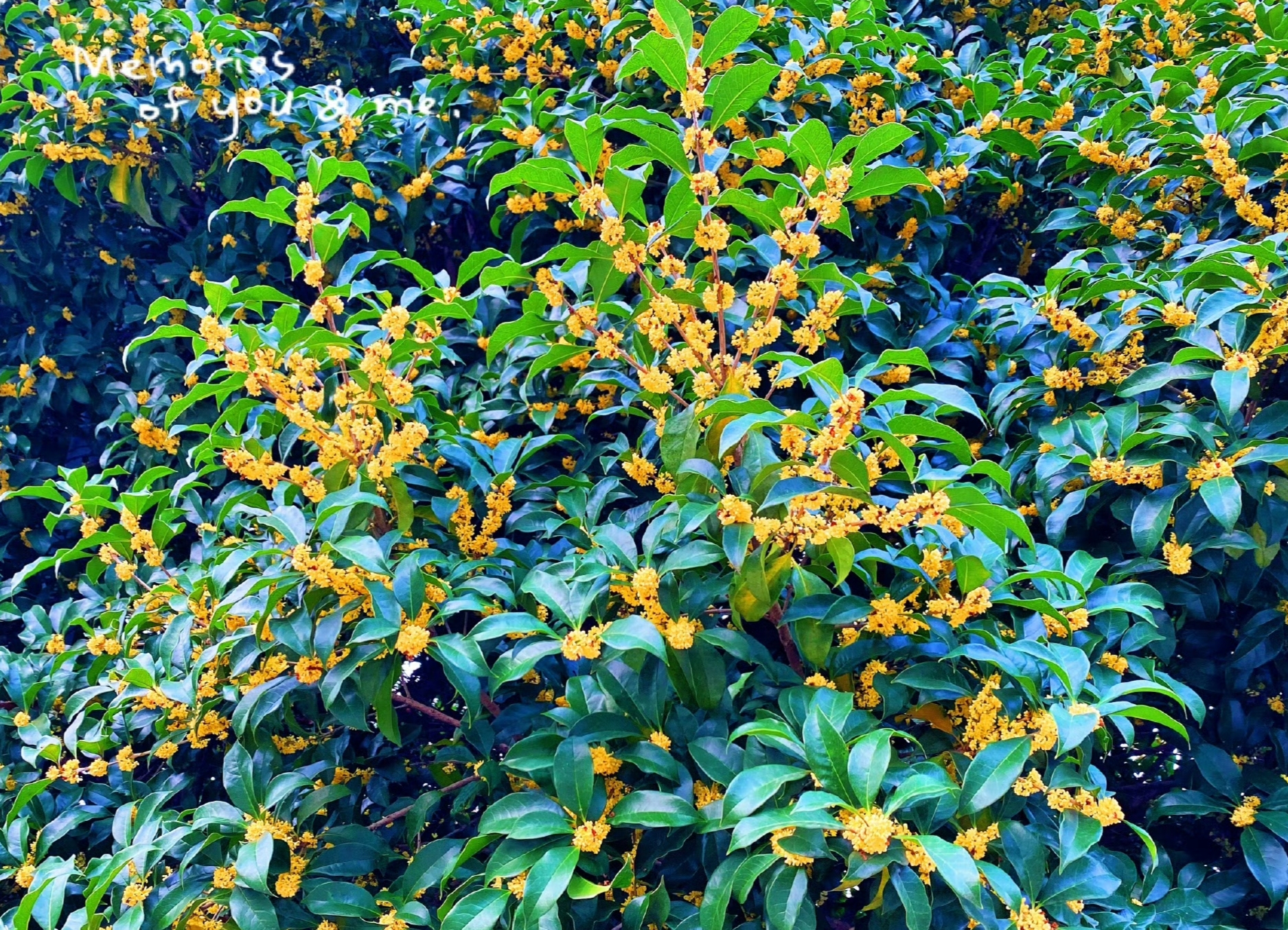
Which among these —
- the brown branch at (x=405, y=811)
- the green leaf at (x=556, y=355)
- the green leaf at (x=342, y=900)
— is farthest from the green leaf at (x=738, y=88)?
the green leaf at (x=342, y=900)

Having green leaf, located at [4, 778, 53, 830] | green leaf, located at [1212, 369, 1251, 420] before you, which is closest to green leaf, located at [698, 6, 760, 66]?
green leaf, located at [1212, 369, 1251, 420]

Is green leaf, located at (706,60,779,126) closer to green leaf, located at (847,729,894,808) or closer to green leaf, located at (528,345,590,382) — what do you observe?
green leaf, located at (528,345,590,382)

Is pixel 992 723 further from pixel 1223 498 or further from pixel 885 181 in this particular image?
pixel 885 181

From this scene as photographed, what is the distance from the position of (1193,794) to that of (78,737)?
98.0 inches

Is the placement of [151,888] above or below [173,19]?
below

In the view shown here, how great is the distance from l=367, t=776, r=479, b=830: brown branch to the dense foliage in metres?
0.02

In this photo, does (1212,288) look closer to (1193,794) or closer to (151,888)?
(1193,794)

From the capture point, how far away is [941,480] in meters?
1.49

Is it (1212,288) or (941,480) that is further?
(1212,288)

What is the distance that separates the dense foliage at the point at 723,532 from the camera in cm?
149

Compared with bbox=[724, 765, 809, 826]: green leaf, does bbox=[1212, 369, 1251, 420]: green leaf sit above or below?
above

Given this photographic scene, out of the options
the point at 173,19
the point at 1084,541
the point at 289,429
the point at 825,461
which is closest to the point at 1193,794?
the point at 1084,541

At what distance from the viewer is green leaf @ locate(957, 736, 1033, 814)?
139 centimetres

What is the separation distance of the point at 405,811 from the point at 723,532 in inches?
36.4
